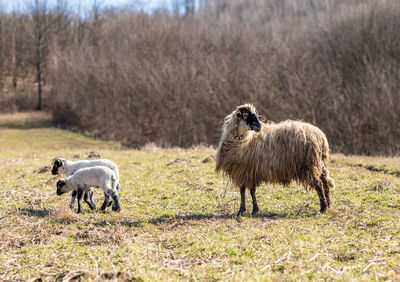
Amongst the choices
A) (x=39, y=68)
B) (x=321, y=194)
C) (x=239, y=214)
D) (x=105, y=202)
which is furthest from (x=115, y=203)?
(x=39, y=68)

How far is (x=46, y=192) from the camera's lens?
35.8ft

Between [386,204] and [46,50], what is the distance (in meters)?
61.8

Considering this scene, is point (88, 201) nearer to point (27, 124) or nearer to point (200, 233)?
point (200, 233)

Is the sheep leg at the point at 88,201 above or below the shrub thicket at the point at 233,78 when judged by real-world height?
below

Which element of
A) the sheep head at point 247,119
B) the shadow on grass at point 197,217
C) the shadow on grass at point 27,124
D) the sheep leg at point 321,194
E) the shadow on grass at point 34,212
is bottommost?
the shadow on grass at point 27,124

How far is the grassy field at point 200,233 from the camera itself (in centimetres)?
530

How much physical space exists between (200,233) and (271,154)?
8.93 feet

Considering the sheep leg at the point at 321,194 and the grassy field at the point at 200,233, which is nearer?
the grassy field at the point at 200,233

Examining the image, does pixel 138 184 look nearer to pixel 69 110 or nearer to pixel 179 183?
pixel 179 183

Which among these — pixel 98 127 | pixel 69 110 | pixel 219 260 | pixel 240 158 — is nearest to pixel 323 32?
pixel 98 127

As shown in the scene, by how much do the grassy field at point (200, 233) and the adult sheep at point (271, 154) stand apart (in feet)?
2.27

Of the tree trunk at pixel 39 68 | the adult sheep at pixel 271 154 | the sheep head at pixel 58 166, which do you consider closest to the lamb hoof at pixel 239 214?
the adult sheep at pixel 271 154

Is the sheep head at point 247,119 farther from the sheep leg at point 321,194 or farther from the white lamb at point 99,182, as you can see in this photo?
the white lamb at point 99,182

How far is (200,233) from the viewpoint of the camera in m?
7.07
